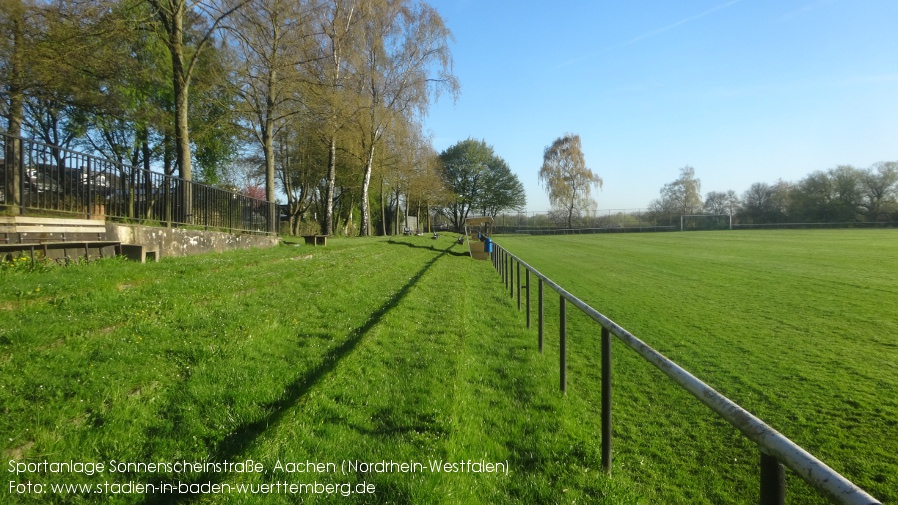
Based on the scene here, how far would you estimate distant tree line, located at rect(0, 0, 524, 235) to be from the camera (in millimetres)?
13664

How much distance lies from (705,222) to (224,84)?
59.0 meters

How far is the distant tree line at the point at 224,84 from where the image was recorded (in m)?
13.7

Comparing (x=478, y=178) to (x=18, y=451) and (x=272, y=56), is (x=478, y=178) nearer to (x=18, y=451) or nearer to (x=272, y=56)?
(x=272, y=56)

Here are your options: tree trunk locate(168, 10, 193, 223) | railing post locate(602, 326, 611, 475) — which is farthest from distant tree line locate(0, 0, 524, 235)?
railing post locate(602, 326, 611, 475)

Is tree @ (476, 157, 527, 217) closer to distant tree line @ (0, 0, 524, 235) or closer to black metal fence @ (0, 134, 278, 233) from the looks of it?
distant tree line @ (0, 0, 524, 235)

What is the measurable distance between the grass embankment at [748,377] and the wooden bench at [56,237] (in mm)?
7193

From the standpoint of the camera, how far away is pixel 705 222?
61.8 m

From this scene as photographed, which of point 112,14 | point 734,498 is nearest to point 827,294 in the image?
point 734,498

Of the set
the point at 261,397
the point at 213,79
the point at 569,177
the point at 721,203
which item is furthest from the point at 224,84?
the point at 721,203

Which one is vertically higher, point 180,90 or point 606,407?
point 180,90

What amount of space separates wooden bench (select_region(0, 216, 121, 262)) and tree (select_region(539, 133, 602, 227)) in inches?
2422

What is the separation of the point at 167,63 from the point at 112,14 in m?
9.62

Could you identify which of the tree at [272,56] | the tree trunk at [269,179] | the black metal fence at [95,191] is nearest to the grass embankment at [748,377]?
the black metal fence at [95,191]

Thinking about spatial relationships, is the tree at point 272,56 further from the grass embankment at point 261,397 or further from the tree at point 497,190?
the tree at point 497,190
